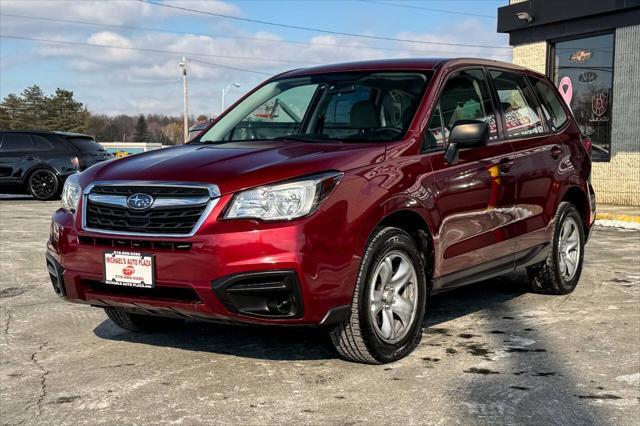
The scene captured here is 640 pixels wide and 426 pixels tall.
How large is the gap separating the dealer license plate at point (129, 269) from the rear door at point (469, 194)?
5.55 feet

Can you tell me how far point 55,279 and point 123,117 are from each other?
406 ft

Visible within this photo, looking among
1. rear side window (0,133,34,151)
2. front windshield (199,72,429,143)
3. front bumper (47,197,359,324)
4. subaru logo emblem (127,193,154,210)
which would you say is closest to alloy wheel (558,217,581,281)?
front windshield (199,72,429,143)

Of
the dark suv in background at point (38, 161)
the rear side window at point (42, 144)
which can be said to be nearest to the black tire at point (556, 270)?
the dark suv in background at point (38, 161)

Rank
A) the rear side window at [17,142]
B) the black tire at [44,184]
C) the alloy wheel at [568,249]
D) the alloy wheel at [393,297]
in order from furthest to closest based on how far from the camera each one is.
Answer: the rear side window at [17,142] → the black tire at [44,184] → the alloy wheel at [568,249] → the alloy wheel at [393,297]

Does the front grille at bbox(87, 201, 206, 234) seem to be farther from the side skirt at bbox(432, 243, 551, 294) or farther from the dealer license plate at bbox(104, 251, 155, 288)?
the side skirt at bbox(432, 243, 551, 294)

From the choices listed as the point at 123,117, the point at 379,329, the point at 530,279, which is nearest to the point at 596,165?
the point at 530,279

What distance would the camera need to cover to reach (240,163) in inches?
158

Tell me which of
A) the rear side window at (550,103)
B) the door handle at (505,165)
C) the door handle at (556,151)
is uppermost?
the rear side window at (550,103)

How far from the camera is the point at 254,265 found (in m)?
3.66

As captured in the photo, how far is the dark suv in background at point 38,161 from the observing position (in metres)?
17.0

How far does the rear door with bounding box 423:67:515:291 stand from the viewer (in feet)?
15.2

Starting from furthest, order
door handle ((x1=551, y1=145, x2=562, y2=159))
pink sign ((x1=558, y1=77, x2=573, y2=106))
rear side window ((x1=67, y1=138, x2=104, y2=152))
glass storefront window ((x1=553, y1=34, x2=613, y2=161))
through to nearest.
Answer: rear side window ((x1=67, y1=138, x2=104, y2=152))
pink sign ((x1=558, y1=77, x2=573, y2=106))
glass storefront window ((x1=553, y1=34, x2=613, y2=161))
door handle ((x1=551, y1=145, x2=562, y2=159))

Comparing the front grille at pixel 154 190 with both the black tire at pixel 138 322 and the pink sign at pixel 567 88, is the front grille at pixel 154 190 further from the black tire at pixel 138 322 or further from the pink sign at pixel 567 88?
the pink sign at pixel 567 88

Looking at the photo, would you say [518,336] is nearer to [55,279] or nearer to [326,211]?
[326,211]
